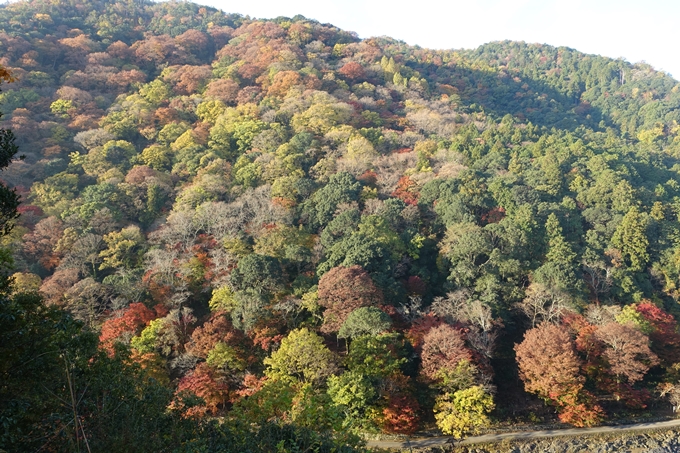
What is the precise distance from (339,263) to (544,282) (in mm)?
13164

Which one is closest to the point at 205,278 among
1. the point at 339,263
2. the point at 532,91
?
the point at 339,263

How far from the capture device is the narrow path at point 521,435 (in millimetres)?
21438

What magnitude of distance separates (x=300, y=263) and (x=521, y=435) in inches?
650

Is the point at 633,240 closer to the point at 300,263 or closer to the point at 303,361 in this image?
the point at 300,263

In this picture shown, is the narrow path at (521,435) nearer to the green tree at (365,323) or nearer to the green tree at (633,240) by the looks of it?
the green tree at (365,323)

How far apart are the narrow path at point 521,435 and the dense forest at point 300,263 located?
2.29 feet

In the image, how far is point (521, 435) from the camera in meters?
22.2

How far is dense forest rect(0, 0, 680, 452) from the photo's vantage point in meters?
11.7

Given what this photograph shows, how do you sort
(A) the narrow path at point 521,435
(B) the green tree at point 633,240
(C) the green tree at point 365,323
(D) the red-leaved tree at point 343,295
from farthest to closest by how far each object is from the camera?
(B) the green tree at point 633,240 → (D) the red-leaved tree at point 343,295 → (C) the green tree at point 365,323 → (A) the narrow path at point 521,435

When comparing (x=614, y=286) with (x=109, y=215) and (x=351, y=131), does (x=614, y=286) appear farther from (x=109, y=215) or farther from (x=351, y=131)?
(x=109, y=215)

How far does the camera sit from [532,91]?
269 ft

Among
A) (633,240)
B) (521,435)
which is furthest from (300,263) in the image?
(633,240)

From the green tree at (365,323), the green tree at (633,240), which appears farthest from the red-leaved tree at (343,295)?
the green tree at (633,240)

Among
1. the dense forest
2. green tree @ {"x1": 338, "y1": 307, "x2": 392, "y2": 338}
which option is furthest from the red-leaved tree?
green tree @ {"x1": 338, "y1": 307, "x2": 392, "y2": 338}
